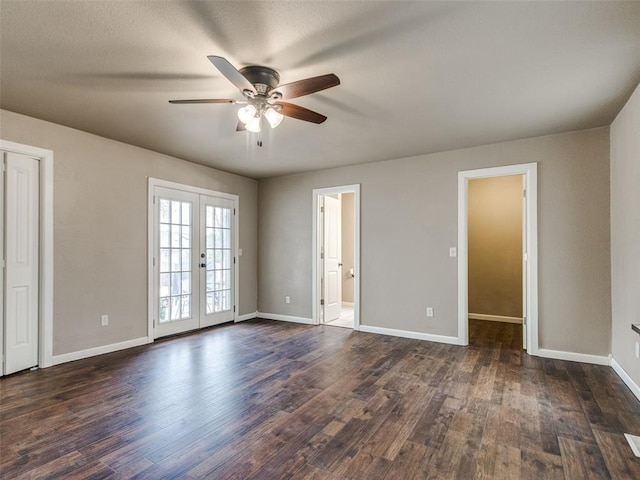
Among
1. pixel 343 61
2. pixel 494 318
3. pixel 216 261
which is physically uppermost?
pixel 343 61

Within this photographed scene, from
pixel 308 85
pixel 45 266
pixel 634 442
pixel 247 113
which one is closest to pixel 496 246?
pixel 634 442

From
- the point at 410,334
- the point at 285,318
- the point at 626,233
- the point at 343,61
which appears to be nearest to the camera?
the point at 343,61

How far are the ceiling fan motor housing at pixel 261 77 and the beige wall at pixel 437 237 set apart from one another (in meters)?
2.75

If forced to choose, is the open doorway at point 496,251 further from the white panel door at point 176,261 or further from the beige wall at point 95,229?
the beige wall at point 95,229

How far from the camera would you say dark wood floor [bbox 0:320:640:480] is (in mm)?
1862

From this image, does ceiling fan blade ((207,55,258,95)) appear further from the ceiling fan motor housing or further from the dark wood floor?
the dark wood floor

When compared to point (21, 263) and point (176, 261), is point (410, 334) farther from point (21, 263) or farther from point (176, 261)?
point (21, 263)

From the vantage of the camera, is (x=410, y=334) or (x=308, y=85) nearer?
(x=308, y=85)

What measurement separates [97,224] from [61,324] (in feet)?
3.68

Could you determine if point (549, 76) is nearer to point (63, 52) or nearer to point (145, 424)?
point (63, 52)

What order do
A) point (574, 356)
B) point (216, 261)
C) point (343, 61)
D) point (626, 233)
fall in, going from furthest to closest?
point (216, 261)
point (574, 356)
point (626, 233)
point (343, 61)

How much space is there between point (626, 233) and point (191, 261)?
4.98 metres

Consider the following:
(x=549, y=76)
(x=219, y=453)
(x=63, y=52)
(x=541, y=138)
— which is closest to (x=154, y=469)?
(x=219, y=453)

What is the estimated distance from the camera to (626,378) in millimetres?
2963
